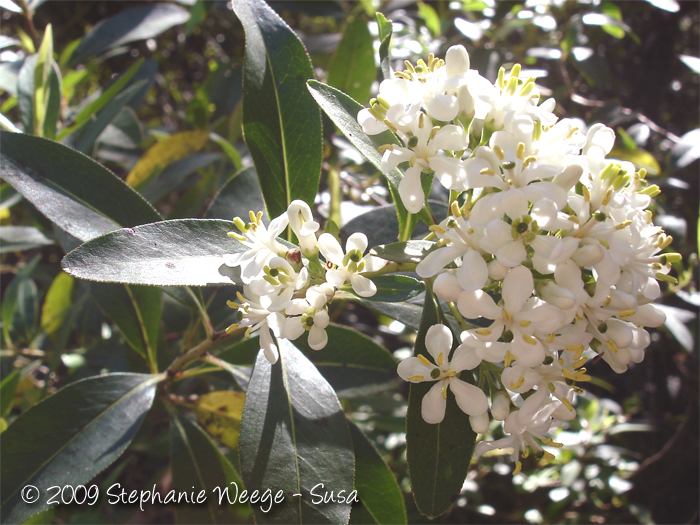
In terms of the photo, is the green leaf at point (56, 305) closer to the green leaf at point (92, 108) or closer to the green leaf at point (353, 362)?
the green leaf at point (92, 108)

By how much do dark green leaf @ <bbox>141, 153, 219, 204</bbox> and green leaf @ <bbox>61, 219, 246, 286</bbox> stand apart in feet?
3.31

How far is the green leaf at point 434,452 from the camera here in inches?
35.9

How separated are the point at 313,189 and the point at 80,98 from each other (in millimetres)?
2725

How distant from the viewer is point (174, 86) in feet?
10.6

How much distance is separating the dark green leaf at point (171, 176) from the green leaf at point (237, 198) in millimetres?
525

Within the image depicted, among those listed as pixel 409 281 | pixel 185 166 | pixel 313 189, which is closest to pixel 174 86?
pixel 185 166

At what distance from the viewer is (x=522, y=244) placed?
2.50 feet

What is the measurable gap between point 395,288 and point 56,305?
5.82 feet

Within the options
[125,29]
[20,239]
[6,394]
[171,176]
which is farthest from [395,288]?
[125,29]

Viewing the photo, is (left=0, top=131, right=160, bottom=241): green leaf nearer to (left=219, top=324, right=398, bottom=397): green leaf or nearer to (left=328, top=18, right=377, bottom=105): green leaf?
(left=219, top=324, right=398, bottom=397): green leaf

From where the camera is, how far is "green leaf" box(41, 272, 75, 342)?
2051 mm

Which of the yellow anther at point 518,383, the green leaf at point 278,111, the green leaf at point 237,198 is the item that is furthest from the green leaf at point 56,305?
the yellow anther at point 518,383

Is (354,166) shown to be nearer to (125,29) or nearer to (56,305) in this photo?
(125,29)

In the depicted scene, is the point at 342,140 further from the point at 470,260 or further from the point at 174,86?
the point at 174,86
